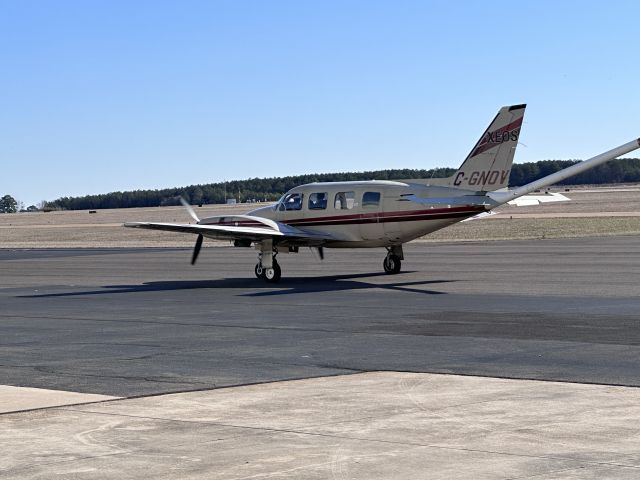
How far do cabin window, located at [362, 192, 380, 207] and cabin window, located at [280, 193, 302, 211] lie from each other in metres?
2.36

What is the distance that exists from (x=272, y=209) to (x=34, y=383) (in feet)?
72.5

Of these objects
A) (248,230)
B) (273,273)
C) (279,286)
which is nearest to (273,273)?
(273,273)

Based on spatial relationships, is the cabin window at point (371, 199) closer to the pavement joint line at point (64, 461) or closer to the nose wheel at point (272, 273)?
the nose wheel at point (272, 273)

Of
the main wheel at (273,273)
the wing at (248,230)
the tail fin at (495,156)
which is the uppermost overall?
the tail fin at (495,156)

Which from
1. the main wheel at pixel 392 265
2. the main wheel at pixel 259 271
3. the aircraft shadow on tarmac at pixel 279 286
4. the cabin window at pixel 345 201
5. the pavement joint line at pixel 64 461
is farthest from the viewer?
the main wheel at pixel 392 265

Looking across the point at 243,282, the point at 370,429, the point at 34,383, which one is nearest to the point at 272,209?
the point at 243,282

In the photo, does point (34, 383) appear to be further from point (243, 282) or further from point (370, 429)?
point (243, 282)

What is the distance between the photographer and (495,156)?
109 feet

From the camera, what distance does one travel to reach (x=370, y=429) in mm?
11398

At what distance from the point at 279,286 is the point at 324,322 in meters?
11.0

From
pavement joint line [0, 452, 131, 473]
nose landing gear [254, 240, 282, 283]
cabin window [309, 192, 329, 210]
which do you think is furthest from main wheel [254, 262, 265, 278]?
pavement joint line [0, 452, 131, 473]

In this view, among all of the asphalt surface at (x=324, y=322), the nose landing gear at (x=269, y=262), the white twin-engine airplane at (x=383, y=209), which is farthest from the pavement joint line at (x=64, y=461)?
the nose landing gear at (x=269, y=262)

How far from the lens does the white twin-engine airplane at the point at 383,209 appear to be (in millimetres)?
33031

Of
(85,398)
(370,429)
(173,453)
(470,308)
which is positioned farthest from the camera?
(470,308)
